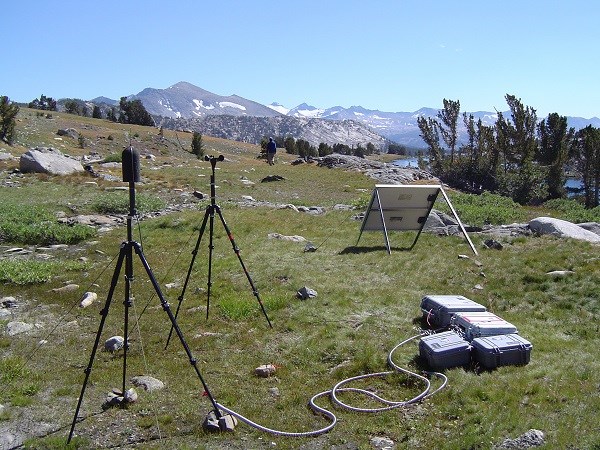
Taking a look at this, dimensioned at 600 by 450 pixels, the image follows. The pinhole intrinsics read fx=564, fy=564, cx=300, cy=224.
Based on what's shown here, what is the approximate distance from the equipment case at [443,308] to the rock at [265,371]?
138 inches

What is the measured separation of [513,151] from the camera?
232 feet

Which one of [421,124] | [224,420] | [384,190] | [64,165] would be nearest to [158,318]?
[224,420]

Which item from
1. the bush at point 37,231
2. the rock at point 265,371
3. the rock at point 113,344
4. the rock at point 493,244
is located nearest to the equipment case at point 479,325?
the rock at point 265,371

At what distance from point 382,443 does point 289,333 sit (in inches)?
174

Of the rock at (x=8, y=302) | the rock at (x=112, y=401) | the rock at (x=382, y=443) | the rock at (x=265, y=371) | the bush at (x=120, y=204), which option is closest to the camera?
the rock at (x=382, y=443)

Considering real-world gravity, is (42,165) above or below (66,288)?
above

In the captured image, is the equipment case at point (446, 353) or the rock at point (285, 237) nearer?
the equipment case at point (446, 353)

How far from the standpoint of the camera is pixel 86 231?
68.8 ft

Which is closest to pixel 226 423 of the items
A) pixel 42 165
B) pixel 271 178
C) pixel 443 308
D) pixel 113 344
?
pixel 113 344

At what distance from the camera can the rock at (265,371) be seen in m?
9.92

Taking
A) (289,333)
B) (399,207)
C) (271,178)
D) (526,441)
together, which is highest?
(399,207)

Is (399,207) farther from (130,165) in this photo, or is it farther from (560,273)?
(130,165)

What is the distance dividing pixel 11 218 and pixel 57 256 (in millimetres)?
4554

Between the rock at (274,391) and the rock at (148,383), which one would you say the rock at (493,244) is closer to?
the rock at (274,391)
